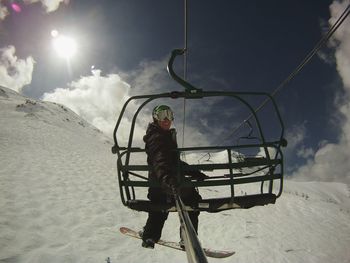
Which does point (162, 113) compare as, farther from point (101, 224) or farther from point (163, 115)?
point (101, 224)

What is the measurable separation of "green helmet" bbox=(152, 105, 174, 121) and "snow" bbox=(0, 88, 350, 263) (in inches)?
230

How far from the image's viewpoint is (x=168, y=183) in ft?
10.3

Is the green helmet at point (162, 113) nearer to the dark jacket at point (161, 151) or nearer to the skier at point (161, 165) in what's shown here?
the skier at point (161, 165)

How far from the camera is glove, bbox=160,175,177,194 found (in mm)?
3084

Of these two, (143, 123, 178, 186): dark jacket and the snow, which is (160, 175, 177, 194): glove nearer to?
(143, 123, 178, 186): dark jacket

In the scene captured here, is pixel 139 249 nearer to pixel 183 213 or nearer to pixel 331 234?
pixel 183 213

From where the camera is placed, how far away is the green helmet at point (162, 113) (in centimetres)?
409

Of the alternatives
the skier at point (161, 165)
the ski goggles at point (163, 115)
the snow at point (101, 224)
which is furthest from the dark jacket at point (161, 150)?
the snow at point (101, 224)

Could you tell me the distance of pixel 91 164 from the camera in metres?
22.7

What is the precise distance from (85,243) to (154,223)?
5.92 m

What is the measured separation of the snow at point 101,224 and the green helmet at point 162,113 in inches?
230

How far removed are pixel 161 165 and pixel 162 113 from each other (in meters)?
1.01

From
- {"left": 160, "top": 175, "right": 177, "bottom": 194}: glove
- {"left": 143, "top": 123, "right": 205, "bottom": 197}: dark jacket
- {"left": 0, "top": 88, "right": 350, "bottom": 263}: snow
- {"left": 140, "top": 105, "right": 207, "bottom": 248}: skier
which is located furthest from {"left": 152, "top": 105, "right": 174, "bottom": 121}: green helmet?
{"left": 0, "top": 88, "right": 350, "bottom": 263}: snow

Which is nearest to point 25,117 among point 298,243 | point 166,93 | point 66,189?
point 66,189
